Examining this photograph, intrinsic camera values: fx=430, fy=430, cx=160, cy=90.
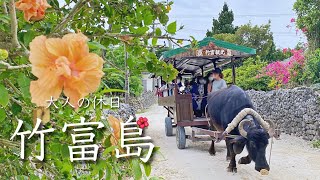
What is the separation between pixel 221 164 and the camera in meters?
7.01

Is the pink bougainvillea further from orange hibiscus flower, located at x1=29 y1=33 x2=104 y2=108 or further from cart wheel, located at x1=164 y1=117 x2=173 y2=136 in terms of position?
orange hibiscus flower, located at x1=29 y1=33 x2=104 y2=108

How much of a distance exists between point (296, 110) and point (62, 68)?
10711 mm

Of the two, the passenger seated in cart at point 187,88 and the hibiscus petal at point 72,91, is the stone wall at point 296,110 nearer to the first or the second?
the passenger seated in cart at point 187,88

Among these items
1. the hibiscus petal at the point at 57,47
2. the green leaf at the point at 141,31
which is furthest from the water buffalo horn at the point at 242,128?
the hibiscus petal at the point at 57,47

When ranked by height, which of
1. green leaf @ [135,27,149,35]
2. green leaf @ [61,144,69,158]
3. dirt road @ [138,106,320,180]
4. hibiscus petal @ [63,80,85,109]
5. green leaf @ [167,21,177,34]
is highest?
green leaf @ [167,21,177,34]

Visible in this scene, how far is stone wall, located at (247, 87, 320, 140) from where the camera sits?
32.1 ft

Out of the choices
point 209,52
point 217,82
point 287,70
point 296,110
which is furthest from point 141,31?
point 287,70

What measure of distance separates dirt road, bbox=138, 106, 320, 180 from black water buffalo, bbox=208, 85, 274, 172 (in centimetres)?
28

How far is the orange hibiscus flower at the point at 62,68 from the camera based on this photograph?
2.23 ft

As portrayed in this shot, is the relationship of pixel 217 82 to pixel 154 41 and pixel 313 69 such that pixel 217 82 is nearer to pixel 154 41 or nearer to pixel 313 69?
pixel 313 69

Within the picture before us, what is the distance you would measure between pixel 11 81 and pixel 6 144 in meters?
0.19

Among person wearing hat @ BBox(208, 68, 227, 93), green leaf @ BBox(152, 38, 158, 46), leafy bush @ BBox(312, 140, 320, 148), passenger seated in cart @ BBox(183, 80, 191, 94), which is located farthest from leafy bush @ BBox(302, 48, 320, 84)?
green leaf @ BBox(152, 38, 158, 46)

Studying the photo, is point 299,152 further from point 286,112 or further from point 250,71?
point 250,71

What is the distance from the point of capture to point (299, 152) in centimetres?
860
